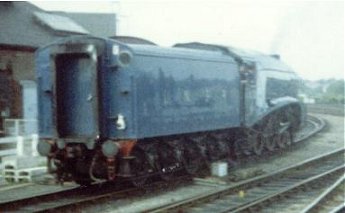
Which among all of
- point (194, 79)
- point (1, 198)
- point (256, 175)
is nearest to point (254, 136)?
point (256, 175)

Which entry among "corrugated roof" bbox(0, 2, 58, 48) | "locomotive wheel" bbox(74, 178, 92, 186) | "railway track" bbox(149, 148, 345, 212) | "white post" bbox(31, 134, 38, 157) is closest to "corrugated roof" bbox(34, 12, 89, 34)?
"corrugated roof" bbox(0, 2, 58, 48)

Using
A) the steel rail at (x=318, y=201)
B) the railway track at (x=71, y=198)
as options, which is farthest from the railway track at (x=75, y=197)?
the steel rail at (x=318, y=201)

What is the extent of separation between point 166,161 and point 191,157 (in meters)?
1.19

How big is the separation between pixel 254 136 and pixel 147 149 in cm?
607

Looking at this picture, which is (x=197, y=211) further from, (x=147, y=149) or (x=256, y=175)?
(x=256, y=175)

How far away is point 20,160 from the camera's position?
48.0 ft

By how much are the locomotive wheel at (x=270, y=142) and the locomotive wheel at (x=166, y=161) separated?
5.65 metres

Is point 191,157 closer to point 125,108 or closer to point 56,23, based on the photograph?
point 125,108

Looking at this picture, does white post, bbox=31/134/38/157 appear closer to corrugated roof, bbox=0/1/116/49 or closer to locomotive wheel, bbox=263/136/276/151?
locomotive wheel, bbox=263/136/276/151

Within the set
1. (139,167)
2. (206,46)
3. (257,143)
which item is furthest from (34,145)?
(257,143)

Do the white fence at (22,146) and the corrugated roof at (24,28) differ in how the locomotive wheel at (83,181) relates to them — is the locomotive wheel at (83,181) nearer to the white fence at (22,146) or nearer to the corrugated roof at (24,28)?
the white fence at (22,146)

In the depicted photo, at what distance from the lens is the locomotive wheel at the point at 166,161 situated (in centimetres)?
1357

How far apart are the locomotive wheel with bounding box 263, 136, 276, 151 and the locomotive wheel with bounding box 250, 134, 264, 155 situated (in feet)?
0.73

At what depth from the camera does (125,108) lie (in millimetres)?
12289
